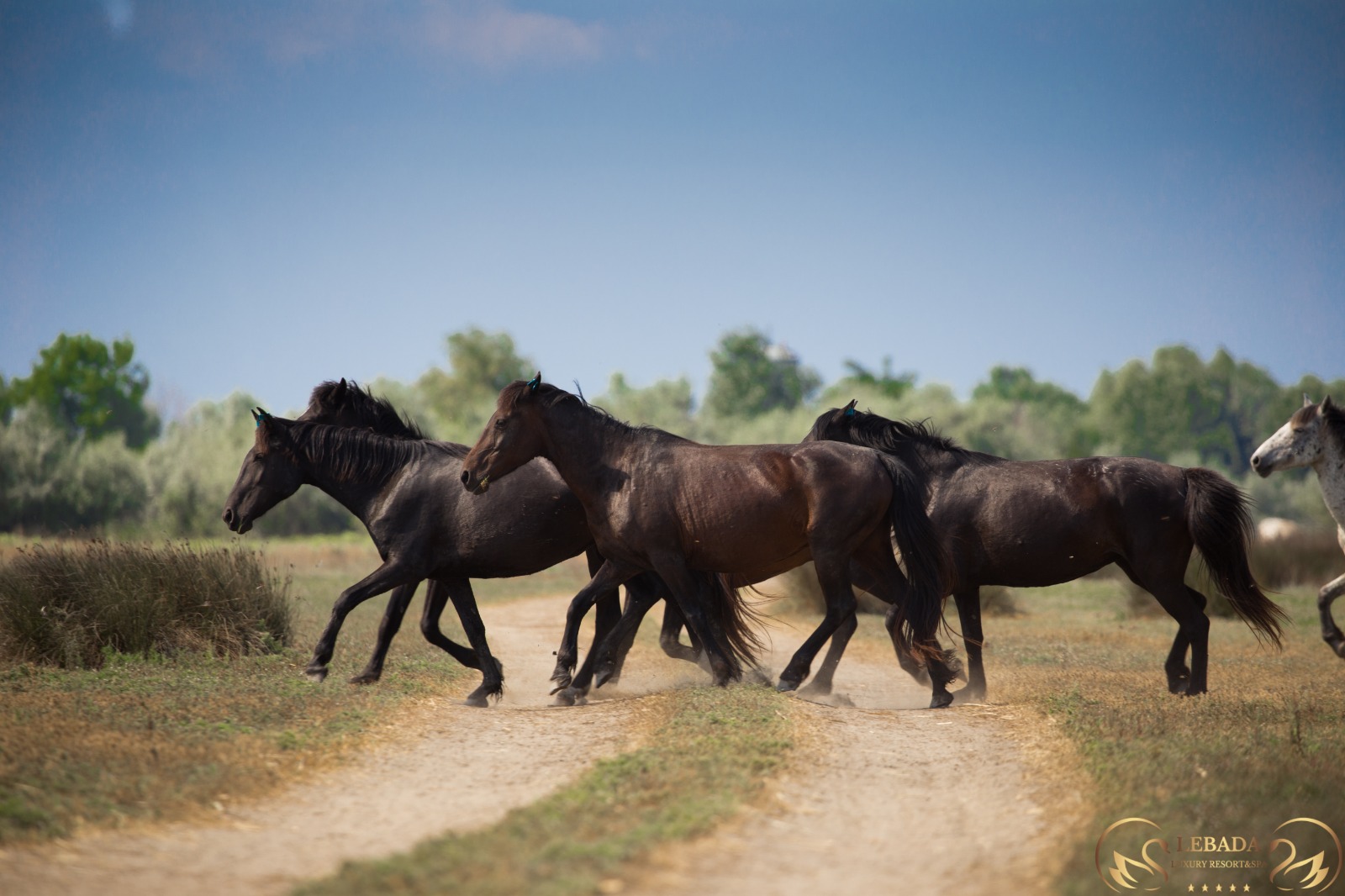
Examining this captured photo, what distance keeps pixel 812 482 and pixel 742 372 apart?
79.0 m

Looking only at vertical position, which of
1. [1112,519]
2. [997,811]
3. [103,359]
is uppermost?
[103,359]

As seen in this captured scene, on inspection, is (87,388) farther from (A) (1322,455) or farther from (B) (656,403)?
(A) (1322,455)

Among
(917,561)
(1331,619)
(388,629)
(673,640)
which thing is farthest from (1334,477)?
(388,629)

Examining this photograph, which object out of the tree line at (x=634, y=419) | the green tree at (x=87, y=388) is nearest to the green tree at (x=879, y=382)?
the tree line at (x=634, y=419)

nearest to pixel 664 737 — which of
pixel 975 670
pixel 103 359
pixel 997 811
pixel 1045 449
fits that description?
pixel 997 811

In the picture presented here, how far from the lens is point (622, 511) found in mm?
8789

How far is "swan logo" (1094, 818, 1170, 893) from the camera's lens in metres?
4.52

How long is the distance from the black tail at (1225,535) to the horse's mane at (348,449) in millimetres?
6157

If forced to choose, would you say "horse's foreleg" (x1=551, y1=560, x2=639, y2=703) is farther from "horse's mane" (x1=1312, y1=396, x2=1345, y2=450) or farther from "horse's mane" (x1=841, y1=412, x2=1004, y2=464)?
"horse's mane" (x1=1312, y1=396, x2=1345, y2=450)

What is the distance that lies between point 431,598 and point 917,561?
4.06 m

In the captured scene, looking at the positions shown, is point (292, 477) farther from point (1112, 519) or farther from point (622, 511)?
point (1112, 519)

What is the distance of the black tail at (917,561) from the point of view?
8656 millimetres

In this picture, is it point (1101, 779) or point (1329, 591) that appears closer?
point (1101, 779)

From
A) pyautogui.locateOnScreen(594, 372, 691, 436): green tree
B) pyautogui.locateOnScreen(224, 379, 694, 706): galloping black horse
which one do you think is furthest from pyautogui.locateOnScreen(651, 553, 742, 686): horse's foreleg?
pyautogui.locateOnScreen(594, 372, 691, 436): green tree
